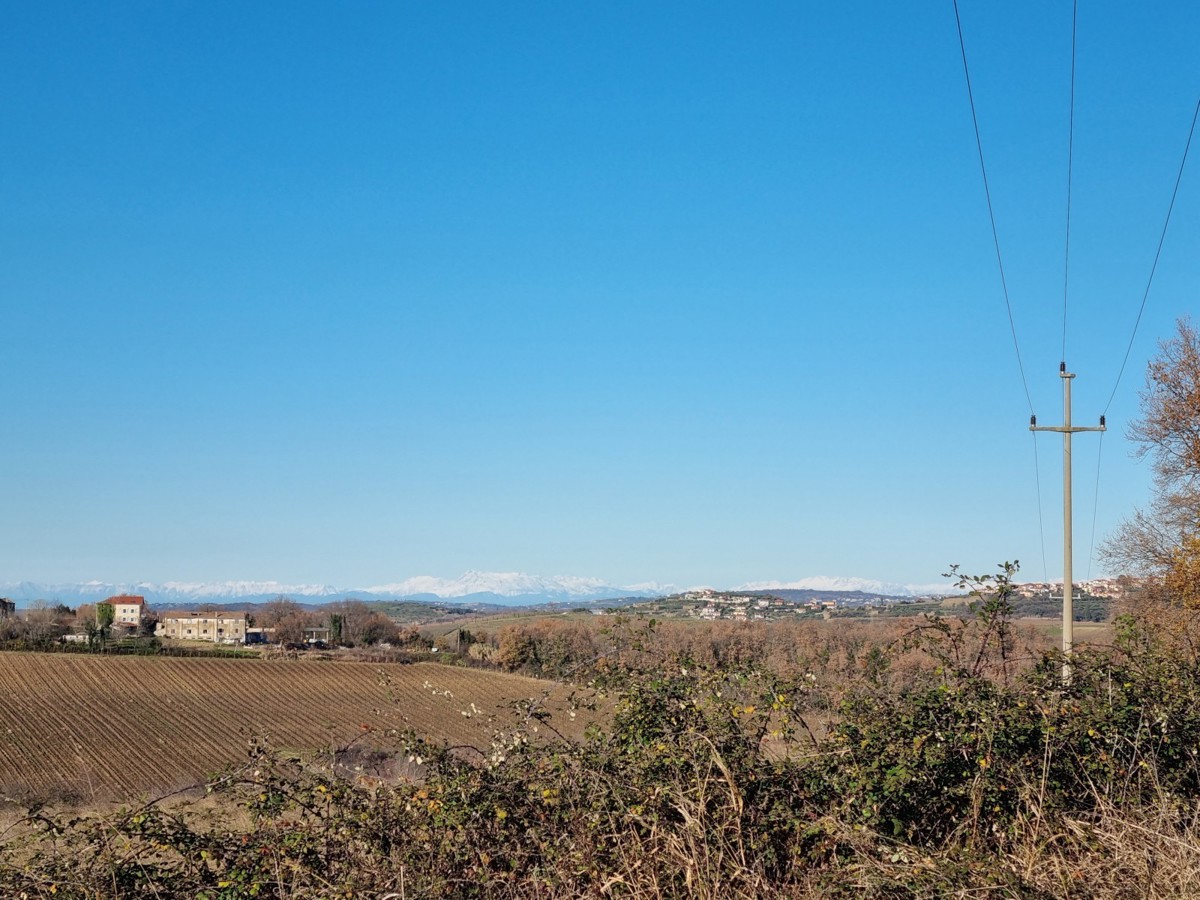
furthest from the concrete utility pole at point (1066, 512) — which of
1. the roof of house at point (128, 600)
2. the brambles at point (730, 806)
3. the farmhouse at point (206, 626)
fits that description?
the roof of house at point (128, 600)

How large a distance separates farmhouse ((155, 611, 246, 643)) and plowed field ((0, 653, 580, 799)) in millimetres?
49050

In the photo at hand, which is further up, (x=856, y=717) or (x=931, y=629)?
(x=931, y=629)

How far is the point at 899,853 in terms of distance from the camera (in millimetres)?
3844

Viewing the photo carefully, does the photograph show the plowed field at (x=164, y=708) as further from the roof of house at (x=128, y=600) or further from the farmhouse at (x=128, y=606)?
the roof of house at (x=128, y=600)

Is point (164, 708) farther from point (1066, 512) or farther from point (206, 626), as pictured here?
point (206, 626)

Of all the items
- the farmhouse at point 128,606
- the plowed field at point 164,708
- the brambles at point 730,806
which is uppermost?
the brambles at point 730,806

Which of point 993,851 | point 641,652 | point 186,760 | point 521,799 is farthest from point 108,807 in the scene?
point 186,760

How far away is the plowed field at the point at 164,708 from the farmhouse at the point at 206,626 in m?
49.1

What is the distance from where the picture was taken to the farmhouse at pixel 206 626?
411 ft

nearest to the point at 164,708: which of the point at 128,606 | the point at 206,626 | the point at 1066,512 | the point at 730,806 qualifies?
the point at 1066,512

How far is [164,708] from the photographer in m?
62.8

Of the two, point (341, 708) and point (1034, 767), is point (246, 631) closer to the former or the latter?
point (341, 708)

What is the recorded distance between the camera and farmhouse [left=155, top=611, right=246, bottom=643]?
411 ft

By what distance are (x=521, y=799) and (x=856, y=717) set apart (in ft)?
5.79
